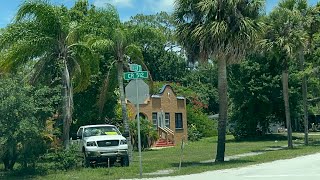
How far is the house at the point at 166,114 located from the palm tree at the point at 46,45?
1799cm

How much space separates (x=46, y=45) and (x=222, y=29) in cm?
745

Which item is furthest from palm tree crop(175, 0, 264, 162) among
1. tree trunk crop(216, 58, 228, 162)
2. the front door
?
the front door

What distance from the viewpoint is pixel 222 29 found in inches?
857

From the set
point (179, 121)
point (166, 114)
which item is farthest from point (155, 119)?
point (179, 121)

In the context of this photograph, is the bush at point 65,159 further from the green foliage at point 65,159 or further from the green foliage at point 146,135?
the green foliage at point 146,135

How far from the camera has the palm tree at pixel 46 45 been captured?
2025 cm

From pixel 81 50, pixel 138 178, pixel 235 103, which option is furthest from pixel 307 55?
pixel 138 178

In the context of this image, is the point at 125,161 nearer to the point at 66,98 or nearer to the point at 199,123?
the point at 66,98

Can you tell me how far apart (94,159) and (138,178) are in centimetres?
416

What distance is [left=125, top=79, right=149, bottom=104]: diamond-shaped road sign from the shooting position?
17.3 metres

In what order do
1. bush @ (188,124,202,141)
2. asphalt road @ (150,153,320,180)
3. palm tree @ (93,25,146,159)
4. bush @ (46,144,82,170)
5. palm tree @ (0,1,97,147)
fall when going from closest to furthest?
asphalt road @ (150,153,320,180) → bush @ (46,144,82,170) → palm tree @ (0,1,97,147) → palm tree @ (93,25,146,159) → bush @ (188,124,202,141)

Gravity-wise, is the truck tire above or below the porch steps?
below

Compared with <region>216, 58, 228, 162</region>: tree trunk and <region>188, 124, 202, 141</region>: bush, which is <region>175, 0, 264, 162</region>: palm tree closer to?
<region>216, 58, 228, 162</region>: tree trunk

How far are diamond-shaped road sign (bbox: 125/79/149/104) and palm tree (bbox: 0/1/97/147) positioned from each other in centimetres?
443
